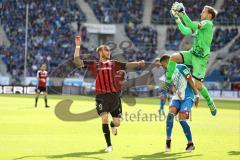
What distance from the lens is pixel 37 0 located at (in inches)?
2219

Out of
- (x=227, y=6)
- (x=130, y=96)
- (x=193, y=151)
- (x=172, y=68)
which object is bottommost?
(x=130, y=96)

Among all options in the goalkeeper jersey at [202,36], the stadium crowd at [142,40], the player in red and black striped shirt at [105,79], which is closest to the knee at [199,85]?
the goalkeeper jersey at [202,36]

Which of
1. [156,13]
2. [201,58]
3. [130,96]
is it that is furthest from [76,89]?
[201,58]

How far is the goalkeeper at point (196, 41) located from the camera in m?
11.9

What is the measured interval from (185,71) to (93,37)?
43077 mm

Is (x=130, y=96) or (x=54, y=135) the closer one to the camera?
(x=54, y=135)

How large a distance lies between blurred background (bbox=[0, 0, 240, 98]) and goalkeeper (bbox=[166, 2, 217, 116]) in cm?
3303

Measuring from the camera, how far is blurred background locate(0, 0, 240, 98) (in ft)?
157

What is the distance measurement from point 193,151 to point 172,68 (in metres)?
1.97

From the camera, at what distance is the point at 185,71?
12.1 m

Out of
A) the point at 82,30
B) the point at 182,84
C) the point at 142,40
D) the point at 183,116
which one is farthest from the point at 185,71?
the point at 82,30

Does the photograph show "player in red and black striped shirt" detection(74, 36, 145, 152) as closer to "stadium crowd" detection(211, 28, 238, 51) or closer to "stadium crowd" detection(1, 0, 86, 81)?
"stadium crowd" detection(1, 0, 86, 81)

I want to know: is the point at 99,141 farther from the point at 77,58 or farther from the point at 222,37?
the point at 222,37

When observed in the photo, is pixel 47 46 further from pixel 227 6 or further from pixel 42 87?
pixel 42 87
